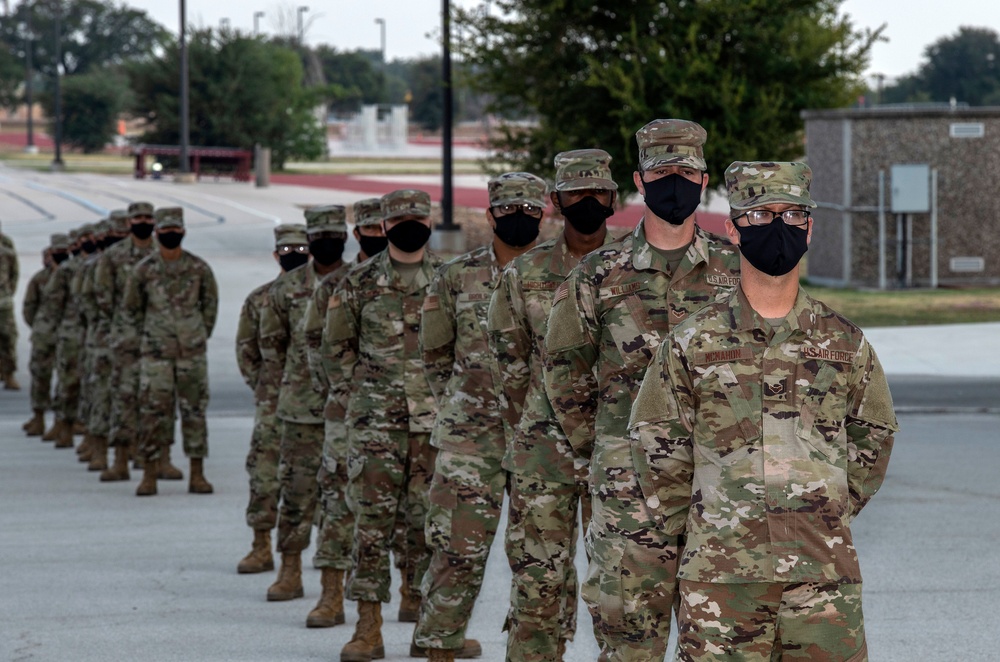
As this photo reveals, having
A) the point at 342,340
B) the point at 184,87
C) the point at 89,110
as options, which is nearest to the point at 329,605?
the point at 342,340

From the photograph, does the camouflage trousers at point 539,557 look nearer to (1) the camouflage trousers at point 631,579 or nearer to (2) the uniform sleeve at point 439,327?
(1) the camouflage trousers at point 631,579

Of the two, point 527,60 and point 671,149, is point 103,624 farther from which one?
point 527,60

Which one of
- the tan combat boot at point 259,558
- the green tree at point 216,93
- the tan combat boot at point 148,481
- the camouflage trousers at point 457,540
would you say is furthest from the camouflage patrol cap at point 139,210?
the green tree at point 216,93

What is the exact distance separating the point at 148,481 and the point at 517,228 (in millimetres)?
6253

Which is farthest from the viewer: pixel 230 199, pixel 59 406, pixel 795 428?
pixel 230 199

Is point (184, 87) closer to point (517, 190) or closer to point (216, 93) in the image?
point (216, 93)

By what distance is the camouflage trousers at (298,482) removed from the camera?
8695 mm

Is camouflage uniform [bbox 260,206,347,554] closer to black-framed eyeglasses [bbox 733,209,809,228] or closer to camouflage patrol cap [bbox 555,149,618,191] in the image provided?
camouflage patrol cap [bbox 555,149,618,191]

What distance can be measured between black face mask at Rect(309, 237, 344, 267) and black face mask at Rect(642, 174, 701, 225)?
351cm

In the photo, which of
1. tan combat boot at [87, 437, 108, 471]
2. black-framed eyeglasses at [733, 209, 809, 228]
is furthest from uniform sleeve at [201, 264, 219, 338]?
black-framed eyeglasses at [733, 209, 809, 228]

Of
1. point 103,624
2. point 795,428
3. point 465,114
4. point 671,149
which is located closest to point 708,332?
point 795,428

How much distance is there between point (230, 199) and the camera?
43.0 meters

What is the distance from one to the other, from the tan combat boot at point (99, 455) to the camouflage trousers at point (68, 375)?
158cm

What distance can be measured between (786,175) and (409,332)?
3279mm
